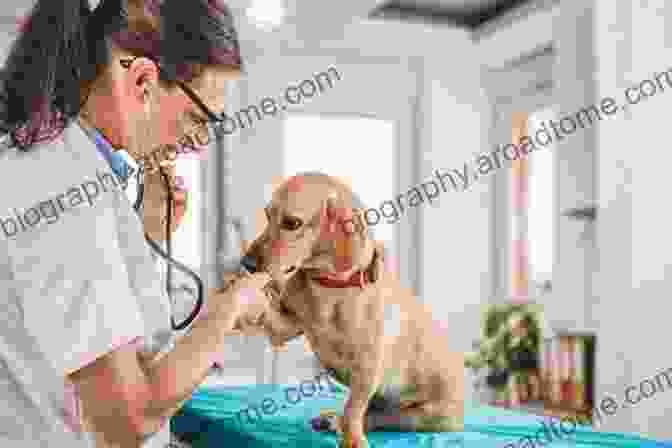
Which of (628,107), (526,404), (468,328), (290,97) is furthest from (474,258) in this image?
(628,107)

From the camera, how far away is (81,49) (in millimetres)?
871

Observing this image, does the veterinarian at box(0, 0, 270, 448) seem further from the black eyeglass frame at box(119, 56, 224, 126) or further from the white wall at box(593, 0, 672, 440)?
the white wall at box(593, 0, 672, 440)

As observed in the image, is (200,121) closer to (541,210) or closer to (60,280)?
(60,280)

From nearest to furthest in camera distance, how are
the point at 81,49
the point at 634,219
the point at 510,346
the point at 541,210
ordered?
the point at 81,49
the point at 634,219
the point at 510,346
the point at 541,210

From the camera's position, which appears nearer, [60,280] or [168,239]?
[60,280]

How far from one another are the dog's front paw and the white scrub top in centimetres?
35

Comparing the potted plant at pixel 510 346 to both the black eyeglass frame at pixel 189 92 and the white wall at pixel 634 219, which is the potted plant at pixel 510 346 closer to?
the white wall at pixel 634 219

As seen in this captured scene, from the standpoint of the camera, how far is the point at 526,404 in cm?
420

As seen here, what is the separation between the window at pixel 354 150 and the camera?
4.94 m

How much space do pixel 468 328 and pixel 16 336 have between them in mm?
4630

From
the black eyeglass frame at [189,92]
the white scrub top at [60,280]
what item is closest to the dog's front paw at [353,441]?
the white scrub top at [60,280]

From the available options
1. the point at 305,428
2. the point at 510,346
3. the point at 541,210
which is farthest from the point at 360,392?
the point at 541,210

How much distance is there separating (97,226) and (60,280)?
0.07 metres

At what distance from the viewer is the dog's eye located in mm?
1057
